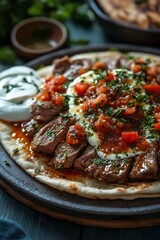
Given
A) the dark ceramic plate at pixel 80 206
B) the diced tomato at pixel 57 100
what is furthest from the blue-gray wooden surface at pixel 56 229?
the diced tomato at pixel 57 100

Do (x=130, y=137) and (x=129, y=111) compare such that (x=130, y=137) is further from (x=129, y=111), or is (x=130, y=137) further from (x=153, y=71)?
(x=153, y=71)

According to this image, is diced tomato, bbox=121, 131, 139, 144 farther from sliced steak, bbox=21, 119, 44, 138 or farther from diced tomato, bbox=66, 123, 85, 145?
sliced steak, bbox=21, 119, 44, 138

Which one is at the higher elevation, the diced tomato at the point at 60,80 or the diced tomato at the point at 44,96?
the diced tomato at the point at 60,80

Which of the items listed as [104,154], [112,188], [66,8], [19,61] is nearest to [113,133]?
[104,154]

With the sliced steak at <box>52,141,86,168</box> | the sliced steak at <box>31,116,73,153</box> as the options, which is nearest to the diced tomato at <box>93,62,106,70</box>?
the sliced steak at <box>31,116,73,153</box>

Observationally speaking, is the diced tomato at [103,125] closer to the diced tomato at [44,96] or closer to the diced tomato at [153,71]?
the diced tomato at [44,96]

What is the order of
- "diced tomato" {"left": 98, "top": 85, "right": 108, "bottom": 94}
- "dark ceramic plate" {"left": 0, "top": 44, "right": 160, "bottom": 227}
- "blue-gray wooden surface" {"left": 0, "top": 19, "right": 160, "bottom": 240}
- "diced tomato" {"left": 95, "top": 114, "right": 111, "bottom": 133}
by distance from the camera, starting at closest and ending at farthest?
"dark ceramic plate" {"left": 0, "top": 44, "right": 160, "bottom": 227}, "blue-gray wooden surface" {"left": 0, "top": 19, "right": 160, "bottom": 240}, "diced tomato" {"left": 95, "top": 114, "right": 111, "bottom": 133}, "diced tomato" {"left": 98, "top": 85, "right": 108, "bottom": 94}

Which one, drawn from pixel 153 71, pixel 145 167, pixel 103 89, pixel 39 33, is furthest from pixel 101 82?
pixel 39 33
